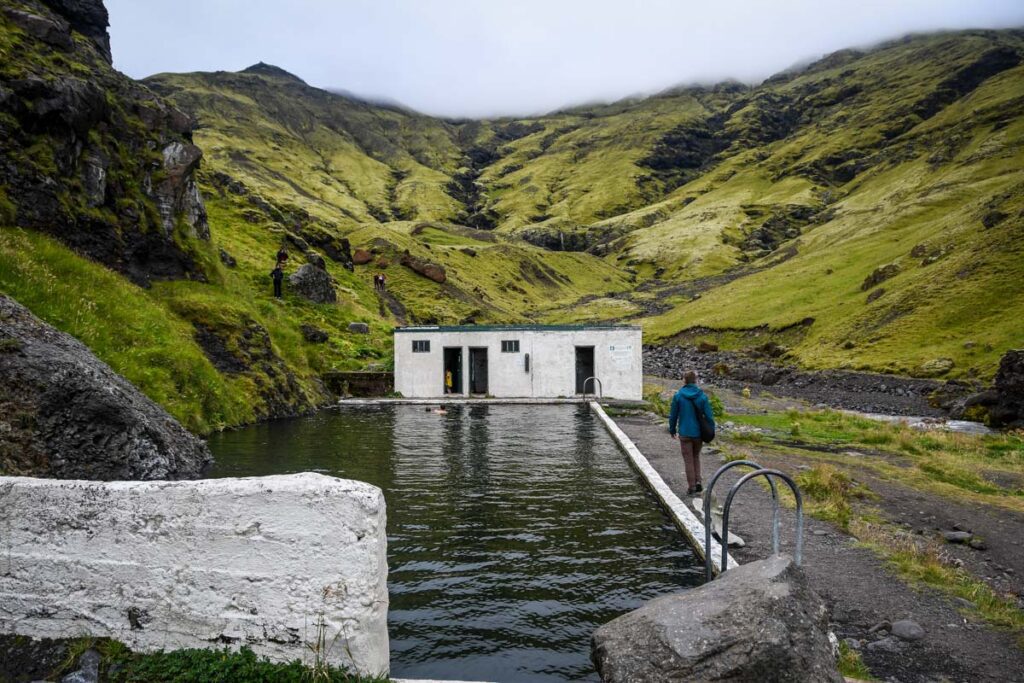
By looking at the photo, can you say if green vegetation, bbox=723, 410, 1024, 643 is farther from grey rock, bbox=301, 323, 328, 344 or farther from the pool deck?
grey rock, bbox=301, 323, 328, 344

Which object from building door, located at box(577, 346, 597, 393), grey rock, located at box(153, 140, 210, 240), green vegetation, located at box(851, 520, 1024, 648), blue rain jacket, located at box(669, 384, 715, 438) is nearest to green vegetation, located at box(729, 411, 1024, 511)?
green vegetation, located at box(851, 520, 1024, 648)

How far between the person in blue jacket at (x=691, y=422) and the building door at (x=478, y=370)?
87.0ft

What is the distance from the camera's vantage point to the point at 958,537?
10625 millimetres

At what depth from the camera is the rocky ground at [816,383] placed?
40594mm

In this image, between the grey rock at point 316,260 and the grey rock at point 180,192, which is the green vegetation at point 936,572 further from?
the grey rock at point 316,260

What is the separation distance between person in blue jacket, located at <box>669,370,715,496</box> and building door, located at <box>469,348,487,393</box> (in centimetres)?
2651

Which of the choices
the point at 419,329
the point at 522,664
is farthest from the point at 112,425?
the point at 419,329

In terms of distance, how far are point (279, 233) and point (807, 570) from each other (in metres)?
65.4

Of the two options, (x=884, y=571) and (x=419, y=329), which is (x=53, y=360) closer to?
(x=884, y=571)

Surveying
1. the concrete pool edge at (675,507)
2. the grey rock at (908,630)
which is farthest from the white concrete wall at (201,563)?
the grey rock at (908,630)

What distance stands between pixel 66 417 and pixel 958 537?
57.5 feet

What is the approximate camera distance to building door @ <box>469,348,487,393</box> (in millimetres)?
39216

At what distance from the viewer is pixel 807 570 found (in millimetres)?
8766

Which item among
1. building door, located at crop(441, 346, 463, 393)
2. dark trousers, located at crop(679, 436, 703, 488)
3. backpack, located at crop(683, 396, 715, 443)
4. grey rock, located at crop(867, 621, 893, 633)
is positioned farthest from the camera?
building door, located at crop(441, 346, 463, 393)
